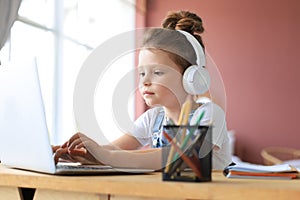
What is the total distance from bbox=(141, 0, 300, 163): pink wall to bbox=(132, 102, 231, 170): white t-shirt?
12.2 ft

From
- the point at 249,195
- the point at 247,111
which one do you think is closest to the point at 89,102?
the point at 249,195

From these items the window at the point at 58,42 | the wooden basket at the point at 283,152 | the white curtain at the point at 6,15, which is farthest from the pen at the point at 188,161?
the wooden basket at the point at 283,152

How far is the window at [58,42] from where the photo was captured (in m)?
3.60

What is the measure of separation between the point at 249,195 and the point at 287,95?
14.9 feet

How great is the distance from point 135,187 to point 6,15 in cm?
203

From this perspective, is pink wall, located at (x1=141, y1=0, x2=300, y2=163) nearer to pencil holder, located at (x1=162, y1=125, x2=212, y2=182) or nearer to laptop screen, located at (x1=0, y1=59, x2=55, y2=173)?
laptop screen, located at (x1=0, y1=59, x2=55, y2=173)

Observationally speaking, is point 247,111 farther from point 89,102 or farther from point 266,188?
point 266,188

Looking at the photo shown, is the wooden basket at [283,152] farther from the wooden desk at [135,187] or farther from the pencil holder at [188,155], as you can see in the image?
the pencil holder at [188,155]

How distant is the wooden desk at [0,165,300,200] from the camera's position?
892 millimetres

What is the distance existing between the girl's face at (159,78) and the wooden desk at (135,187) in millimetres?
265

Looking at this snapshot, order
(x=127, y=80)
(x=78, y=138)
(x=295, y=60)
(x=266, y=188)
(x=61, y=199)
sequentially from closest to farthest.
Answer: (x=266, y=188), (x=61, y=199), (x=78, y=138), (x=127, y=80), (x=295, y=60)

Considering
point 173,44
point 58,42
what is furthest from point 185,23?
point 58,42

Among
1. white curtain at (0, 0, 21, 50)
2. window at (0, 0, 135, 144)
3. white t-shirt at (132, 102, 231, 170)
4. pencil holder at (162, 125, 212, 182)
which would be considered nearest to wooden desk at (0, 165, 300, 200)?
pencil holder at (162, 125, 212, 182)

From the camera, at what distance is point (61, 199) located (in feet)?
3.45
